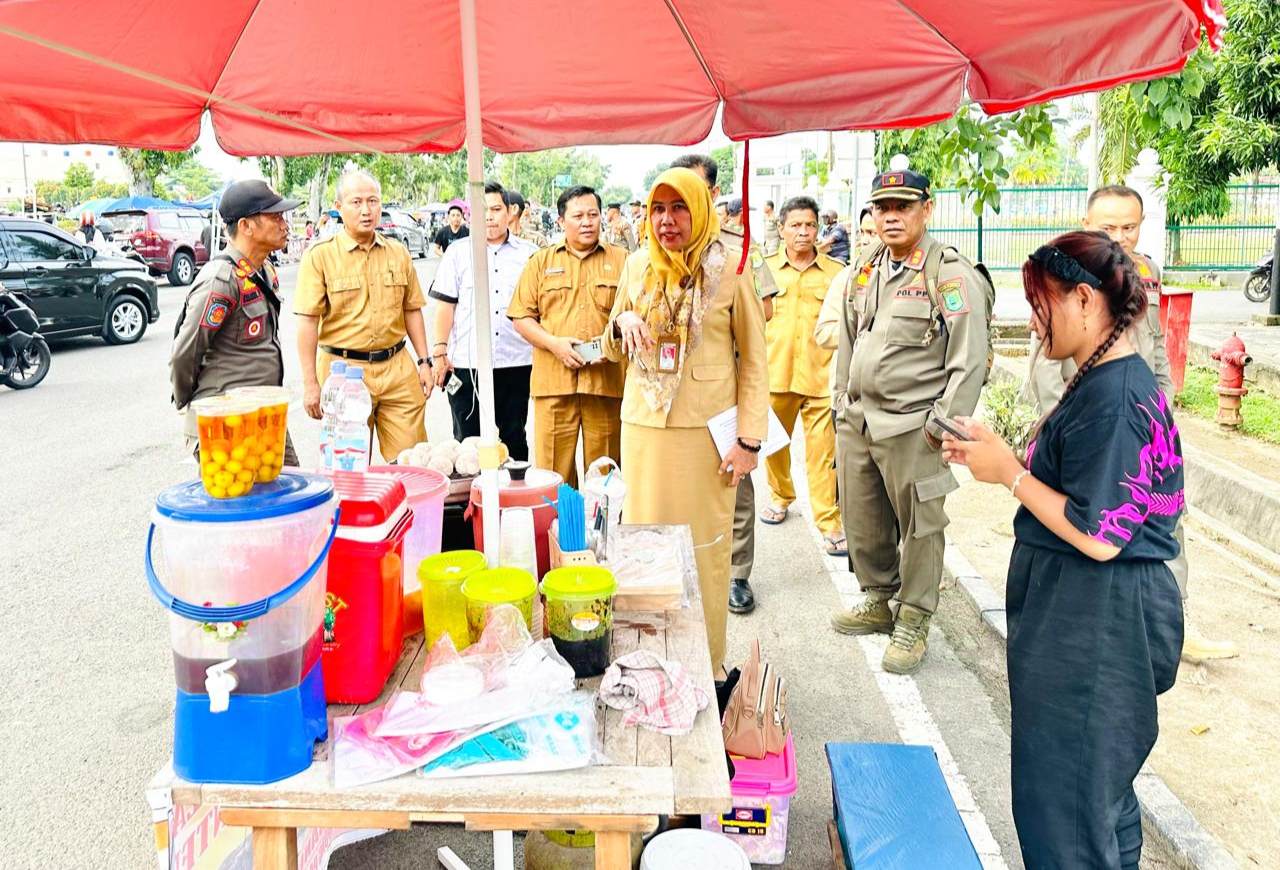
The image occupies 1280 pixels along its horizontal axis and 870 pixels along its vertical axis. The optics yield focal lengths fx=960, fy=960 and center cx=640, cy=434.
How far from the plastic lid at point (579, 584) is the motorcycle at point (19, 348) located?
33.3ft

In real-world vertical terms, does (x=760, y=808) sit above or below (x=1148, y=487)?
below

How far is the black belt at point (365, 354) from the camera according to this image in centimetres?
484

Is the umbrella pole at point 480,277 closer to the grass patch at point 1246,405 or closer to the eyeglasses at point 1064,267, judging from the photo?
the eyeglasses at point 1064,267

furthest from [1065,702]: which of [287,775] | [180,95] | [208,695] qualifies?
[180,95]

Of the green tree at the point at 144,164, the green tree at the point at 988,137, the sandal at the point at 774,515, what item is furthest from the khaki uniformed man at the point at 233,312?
the green tree at the point at 144,164

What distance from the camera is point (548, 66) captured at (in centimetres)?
312

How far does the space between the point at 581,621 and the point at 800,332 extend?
357cm

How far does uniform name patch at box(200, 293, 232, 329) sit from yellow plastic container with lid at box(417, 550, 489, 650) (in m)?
Answer: 2.10

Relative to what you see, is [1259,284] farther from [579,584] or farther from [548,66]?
[579,584]

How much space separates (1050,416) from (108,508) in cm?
593

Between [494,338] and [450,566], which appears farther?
[494,338]

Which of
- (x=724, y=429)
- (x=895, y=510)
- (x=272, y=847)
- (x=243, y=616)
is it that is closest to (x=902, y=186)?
(x=724, y=429)

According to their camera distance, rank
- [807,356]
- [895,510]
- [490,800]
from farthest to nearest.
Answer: [807,356]
[895,510]
[490,800]

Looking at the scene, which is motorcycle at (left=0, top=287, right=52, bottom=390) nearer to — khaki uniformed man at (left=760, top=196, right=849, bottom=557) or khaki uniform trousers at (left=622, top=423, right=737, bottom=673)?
khaki uniformed man at (left=760, top=196, right=849, bottom=557)
